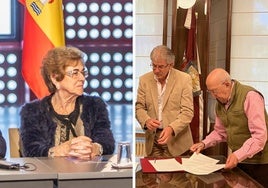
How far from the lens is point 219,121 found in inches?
50.9

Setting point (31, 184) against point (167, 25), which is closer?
point (31, 184)

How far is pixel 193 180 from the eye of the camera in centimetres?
111

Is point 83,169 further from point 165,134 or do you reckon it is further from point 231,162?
point 231,162

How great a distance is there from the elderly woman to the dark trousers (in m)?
0.61

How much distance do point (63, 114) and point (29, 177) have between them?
131 mm

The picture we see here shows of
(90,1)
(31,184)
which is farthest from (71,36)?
(31,184)

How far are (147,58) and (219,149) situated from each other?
44cm

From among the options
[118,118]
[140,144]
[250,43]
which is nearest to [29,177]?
[118,118]

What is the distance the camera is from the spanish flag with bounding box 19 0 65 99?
795mm

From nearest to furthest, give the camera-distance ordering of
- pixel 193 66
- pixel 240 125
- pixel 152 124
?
pixel 152 124, pixel 193 66, pixel 240 125

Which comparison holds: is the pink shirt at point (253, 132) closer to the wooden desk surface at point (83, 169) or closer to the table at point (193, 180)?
the table at point (193, 180)

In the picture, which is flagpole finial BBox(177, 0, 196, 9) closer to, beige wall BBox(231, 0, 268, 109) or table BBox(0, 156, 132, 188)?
beige wall BBox(231, 0, 268, 109)

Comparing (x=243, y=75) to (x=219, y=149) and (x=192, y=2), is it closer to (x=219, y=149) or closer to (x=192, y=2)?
(x=219, y=149)

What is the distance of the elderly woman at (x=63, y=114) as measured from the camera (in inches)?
31.6
